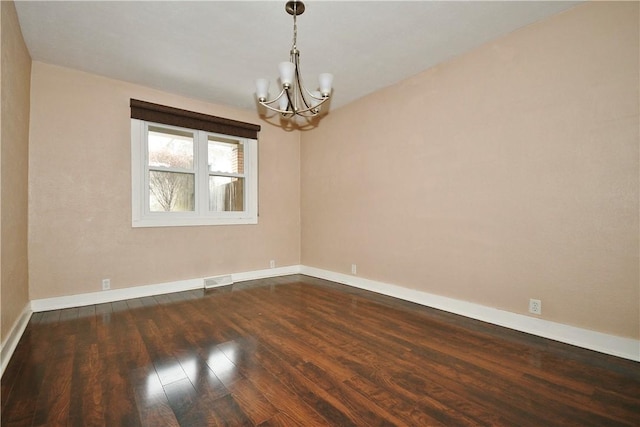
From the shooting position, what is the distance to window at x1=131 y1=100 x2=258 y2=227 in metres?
3.71

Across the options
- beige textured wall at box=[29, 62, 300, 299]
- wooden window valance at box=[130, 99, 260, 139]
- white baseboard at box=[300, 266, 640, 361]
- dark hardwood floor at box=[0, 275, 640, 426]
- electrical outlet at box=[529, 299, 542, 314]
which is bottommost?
dark hardwood floor at box=[0, 275, 640, 426]

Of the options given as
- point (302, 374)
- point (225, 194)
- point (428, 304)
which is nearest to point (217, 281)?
point (225, 194)

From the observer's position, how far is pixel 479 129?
2.86 meters

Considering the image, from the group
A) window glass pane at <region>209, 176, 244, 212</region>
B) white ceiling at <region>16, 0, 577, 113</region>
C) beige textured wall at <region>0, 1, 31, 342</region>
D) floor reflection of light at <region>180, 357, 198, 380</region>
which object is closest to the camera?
floor reflection of light at <region>180, 357, 198, 380</region>

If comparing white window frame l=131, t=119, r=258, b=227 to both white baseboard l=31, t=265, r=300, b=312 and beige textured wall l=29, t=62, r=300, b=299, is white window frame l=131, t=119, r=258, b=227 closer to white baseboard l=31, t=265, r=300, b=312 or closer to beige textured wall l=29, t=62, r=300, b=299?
beige textured wall l=29, t=62, r=300, b=299

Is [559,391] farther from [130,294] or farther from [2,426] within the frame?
[130,294]

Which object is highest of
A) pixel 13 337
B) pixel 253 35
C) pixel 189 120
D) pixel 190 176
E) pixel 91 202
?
pixel 253 35

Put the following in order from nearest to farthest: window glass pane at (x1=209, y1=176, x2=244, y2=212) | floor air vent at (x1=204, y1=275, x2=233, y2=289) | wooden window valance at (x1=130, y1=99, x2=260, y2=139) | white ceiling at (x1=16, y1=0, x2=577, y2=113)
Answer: white ceiling at (x1=16, y1=0, x2=577, y2=113), wooden window valance at (x1=130, y1=99, x2=260, y2=139), floor air vent at (x1=204, y1=275, x2=233, y2=289), window glass pane at (x1=209, y1=176, x2=244, y2=212)

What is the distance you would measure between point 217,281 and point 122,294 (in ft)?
3.69

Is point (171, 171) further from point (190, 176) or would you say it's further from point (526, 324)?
point (526, 324)

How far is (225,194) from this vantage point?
445 cm

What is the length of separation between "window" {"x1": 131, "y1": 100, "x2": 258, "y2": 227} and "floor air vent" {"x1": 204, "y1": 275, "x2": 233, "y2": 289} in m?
0.80

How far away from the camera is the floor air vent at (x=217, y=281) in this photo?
4062mm

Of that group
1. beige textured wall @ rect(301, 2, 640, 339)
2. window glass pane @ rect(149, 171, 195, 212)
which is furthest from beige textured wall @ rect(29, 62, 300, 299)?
beige textured wall @ rect(301, 2, 640, 339)
